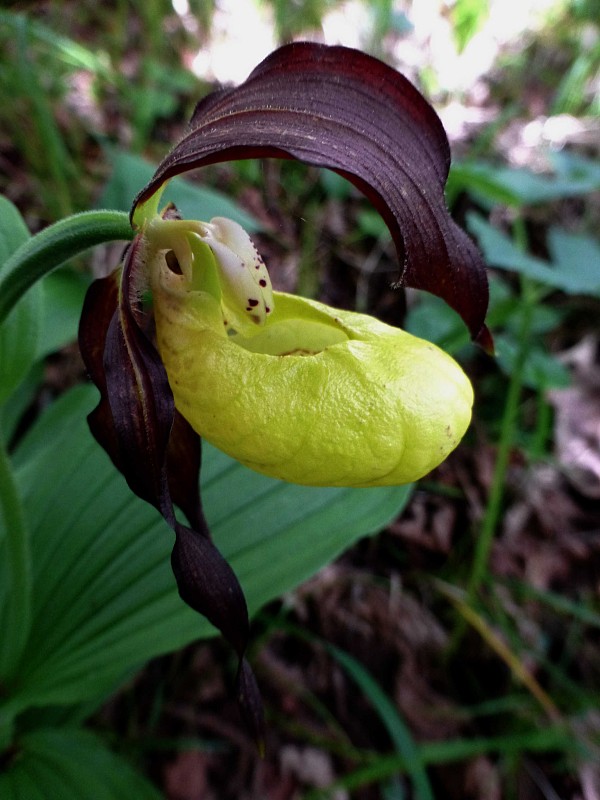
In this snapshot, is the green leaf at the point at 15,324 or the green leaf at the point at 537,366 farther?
the green leaf at the point at 537,366

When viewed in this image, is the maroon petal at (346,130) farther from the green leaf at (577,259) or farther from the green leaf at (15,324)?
the green leaf at (577,259)

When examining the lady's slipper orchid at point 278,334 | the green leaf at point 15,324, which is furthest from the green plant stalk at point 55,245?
the green leaf at point 15,324

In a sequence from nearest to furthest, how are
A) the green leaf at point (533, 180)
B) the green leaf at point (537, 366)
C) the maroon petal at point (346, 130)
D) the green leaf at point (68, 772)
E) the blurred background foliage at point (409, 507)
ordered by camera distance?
the maroon petal at point (346, 130), the green leaf at point (68, 772), the blurred background foliage at point (409, 507), the green leaf at point (533, 180), the green leaf at point (537, 366)

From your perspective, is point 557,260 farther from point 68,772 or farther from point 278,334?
point 68,772

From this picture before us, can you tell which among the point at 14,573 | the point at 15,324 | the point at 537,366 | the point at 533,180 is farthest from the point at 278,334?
the point at 533,180

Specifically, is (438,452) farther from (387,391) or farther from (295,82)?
(295,82)

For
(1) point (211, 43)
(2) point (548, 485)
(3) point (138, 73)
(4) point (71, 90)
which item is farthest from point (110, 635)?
(1) point (211, 43)

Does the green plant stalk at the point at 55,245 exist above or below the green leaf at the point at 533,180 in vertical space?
above
